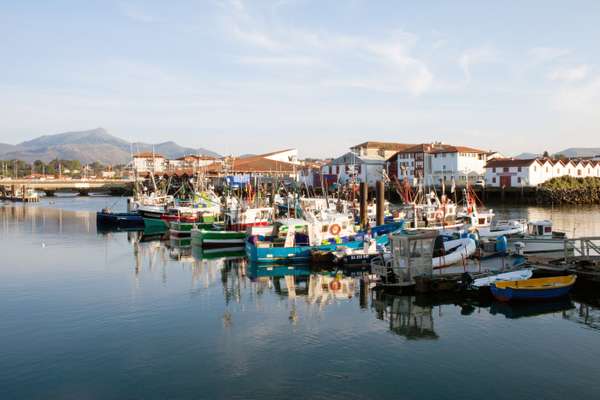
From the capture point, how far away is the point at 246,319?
1797cm

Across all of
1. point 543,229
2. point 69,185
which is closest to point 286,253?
point 543,229

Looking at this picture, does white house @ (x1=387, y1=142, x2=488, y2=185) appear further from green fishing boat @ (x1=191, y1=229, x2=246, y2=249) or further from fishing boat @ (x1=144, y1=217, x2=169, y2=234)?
green fishing boat @ (x1=191, y1=229, x2=246, y2=249)

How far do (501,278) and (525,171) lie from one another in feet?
189

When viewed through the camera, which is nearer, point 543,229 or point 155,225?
point 543,229

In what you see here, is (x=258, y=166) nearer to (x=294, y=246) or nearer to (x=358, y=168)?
(x=358, y=168)

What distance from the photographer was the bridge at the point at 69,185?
4323 inches

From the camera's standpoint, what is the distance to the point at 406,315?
18.4 metres

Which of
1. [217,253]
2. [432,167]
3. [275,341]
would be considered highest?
[432,167]

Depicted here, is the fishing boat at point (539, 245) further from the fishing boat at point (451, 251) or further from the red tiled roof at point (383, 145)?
the red tiled roof at point (383, 145)

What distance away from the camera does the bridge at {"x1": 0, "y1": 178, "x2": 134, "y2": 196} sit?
109812mm

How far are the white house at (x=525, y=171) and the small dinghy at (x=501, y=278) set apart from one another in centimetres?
5650

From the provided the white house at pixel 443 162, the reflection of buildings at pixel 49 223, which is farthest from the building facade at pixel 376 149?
the reflection of buildings at pixel 49 223

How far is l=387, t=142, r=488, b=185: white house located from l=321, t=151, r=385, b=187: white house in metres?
3.33

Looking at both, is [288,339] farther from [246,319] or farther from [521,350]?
[521,350]
